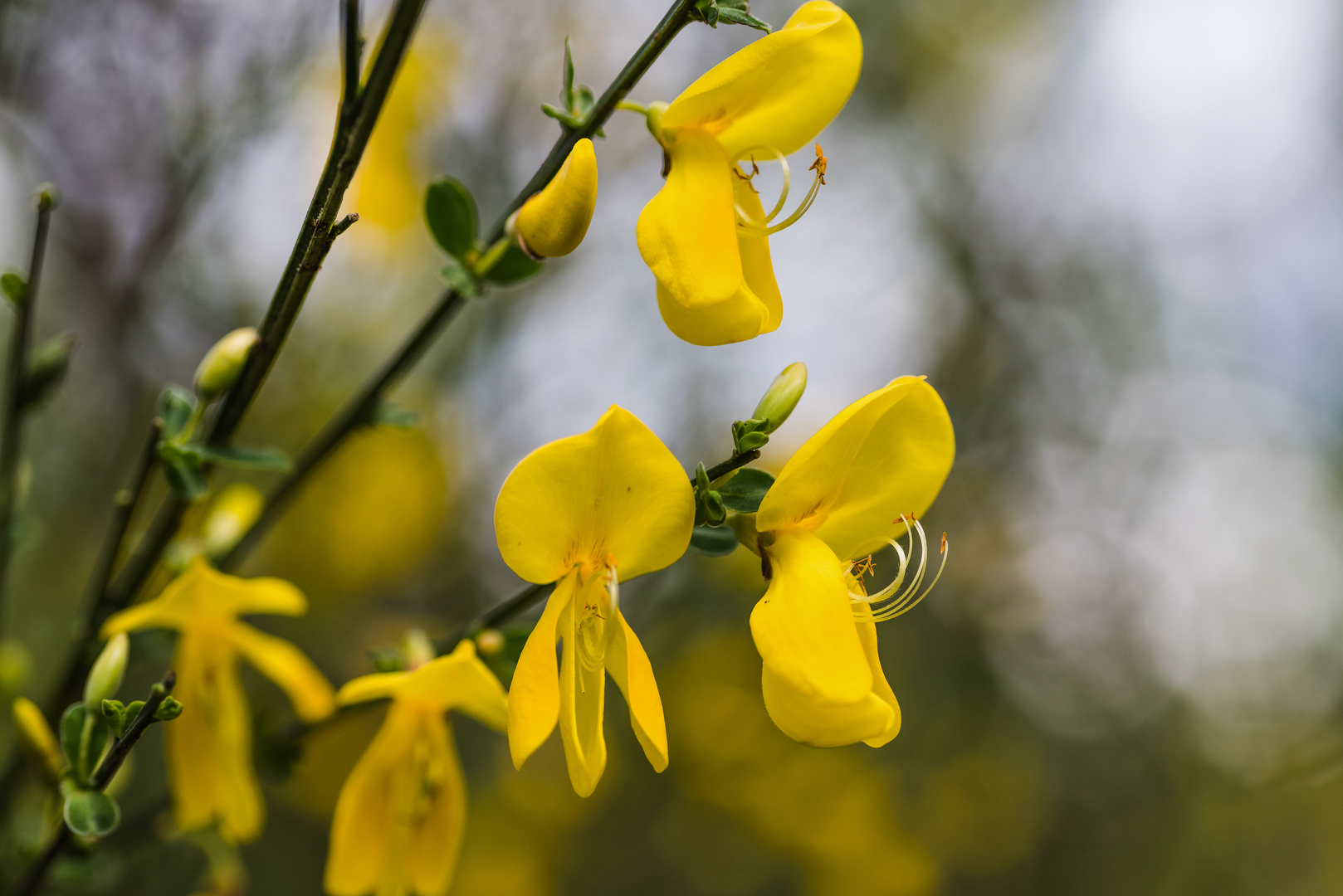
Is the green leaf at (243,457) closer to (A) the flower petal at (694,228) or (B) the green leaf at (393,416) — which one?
(B) the green leaf at (393,416)

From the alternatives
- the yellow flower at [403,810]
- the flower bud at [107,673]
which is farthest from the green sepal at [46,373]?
the yellow flower at [403,810]

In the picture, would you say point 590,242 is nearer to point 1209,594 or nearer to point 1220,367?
point 1220,367

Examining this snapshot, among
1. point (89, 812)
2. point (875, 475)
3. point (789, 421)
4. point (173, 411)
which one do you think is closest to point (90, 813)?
point (89, 812)

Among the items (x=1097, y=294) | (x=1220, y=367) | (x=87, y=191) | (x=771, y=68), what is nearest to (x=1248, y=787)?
(x=1220, y=367)

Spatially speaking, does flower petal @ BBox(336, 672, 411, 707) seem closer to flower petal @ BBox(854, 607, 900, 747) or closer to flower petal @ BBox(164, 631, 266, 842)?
flower petal @ BBox(164, 631, 266, 842)

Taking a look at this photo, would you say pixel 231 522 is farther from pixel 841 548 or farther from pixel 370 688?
pixel 841 548
